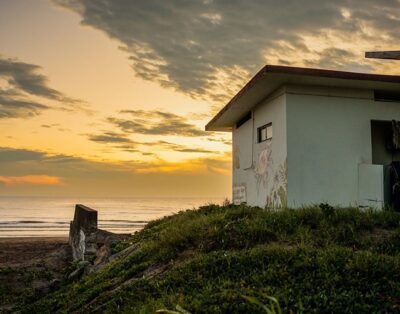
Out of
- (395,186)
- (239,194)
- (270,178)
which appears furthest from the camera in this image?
(239,194)

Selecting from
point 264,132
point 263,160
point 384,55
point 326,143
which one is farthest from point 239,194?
point 384,55

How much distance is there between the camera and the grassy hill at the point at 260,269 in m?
5.73

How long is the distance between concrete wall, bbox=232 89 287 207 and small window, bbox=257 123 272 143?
150mm

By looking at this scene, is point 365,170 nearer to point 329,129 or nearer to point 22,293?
point 329,129

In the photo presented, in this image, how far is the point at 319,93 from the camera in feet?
43.1

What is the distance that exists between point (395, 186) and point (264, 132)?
456 cm

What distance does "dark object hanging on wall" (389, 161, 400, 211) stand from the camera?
12922 mm

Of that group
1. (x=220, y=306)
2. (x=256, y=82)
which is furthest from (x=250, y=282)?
(x=256, y=82)

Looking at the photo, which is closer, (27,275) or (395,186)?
(395,186)

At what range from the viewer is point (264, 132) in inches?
600

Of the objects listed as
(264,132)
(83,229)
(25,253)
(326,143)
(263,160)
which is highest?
(264,132)

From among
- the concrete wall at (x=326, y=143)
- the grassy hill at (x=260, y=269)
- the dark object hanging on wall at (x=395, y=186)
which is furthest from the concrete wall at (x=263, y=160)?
the dark object hanging on wall at (x=395, y=186)

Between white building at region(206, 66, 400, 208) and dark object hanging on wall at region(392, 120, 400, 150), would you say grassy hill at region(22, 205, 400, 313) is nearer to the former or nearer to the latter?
white building at region(206, 66, 400, 208)

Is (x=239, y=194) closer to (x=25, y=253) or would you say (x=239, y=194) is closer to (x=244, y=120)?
(x=244, y=120)
